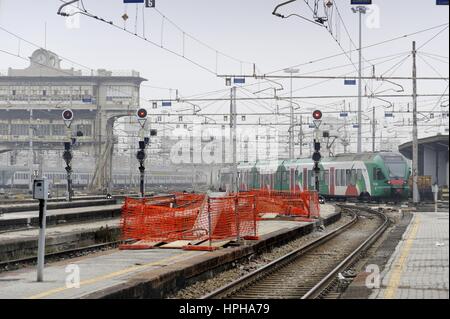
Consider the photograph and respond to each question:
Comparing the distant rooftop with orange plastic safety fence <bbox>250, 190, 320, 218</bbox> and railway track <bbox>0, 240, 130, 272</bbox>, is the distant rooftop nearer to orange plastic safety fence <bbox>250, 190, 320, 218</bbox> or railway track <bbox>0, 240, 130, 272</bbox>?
orange plastic safety fence <bbox>250, 190, 320, 218</bbox>

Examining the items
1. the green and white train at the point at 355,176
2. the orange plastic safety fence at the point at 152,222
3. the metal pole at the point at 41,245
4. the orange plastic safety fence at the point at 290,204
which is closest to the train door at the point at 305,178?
the green and white train at the point at 355,176

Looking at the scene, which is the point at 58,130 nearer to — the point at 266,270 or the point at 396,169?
the point at 396,169

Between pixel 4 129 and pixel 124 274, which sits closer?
pixel 124 274

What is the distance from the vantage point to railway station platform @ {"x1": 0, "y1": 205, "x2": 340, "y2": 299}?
10.3 m

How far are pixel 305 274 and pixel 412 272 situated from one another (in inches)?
132

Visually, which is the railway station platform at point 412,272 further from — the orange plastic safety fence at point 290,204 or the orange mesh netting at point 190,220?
the orange plastic safety fence at point 290,204

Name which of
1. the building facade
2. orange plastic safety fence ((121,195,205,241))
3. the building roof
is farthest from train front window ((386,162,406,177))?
orange plastic safety fence ((121,195,205,241))

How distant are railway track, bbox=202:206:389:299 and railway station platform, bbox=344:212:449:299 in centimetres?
71

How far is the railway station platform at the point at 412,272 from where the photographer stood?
9828 mm

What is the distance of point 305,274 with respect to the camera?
15.4 m

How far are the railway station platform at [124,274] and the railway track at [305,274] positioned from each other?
83 cm

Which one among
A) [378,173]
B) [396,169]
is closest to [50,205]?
[378,173]
